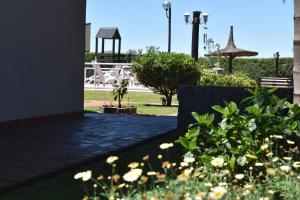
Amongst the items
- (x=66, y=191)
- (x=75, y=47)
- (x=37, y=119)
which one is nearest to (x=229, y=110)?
(x=66, y=191)

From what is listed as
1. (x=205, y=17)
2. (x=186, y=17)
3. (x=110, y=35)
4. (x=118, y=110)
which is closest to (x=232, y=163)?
(x=118, y=110)

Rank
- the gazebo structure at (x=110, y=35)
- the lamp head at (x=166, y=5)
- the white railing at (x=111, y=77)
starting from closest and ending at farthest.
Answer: the white railing at (x=111, y=77) < the lamp head at (x=166, y=5) < the gazebo structure at (x=110, y=35)

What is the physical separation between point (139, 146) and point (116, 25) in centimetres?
3737

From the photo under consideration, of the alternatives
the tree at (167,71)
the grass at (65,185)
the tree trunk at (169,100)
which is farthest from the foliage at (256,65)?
the grass at (65,185)

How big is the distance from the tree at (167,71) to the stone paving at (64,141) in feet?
17.4

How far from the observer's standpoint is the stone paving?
5355mm

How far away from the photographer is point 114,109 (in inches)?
490

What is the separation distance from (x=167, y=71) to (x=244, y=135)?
1175 cm

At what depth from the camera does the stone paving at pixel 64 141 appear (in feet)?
17.6

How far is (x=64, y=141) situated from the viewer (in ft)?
23.9

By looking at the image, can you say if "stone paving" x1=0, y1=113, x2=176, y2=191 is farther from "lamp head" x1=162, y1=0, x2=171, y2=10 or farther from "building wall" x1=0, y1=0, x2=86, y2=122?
"lamp head" x1=162, y1=0, x2=171, y2=10

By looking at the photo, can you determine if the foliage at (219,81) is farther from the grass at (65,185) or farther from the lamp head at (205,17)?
the grass at (65,185)

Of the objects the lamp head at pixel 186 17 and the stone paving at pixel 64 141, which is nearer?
the stone paving at pixel 64 141

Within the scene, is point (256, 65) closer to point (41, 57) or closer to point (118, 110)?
point (118, 110)
